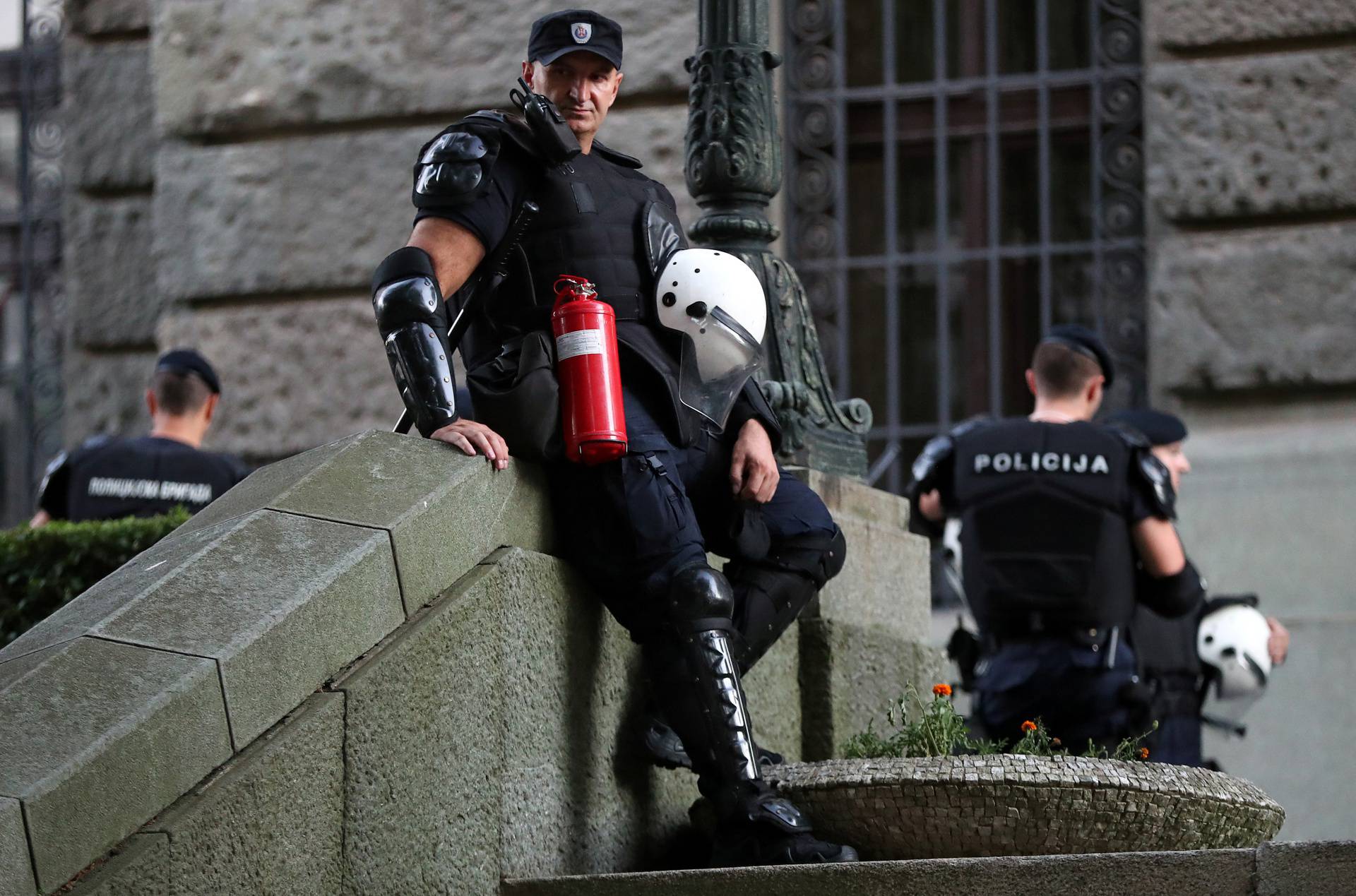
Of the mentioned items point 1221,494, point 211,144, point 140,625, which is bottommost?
point 1221,494

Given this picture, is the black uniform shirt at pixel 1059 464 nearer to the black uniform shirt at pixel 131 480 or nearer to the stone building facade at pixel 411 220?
the stone building facade at pixel 411 220

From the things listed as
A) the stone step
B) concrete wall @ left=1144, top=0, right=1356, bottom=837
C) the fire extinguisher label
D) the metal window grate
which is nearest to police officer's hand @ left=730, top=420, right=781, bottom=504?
the fire extinguisher label

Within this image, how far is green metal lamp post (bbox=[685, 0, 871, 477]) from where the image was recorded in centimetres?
527

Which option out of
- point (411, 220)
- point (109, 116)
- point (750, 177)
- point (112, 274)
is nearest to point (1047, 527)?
point (750, 177)

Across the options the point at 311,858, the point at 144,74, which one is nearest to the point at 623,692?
the point at 311,858

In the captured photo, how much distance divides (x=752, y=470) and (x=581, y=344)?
1.73 feet

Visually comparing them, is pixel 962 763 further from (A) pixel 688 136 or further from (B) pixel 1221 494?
(B) pixel 1221 494

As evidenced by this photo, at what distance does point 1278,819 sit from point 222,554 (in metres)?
2.03

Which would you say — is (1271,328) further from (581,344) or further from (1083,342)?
(581,344)

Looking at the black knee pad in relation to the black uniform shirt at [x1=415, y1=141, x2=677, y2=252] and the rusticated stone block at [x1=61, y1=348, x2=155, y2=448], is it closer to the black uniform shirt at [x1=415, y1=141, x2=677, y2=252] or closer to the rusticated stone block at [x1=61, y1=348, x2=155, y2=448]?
the black uniform shirt at [x1=415, y1=141, x2=677, y2=252]

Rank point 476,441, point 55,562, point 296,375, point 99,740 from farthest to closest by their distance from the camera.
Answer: point 296,375 → point 55,562 → point 476,441 → point 99,740

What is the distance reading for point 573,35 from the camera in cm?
440

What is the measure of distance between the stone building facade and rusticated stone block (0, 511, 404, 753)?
189 inches

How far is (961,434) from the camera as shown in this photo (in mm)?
6562
